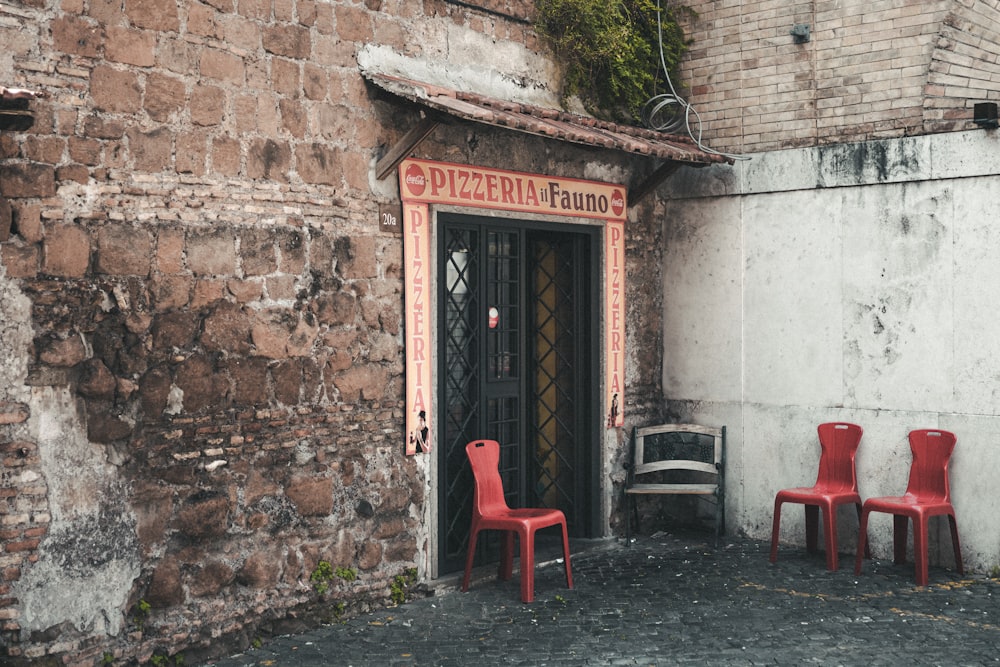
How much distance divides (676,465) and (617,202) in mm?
2255

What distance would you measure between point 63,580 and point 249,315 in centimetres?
180

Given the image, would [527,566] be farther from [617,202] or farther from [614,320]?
[617,202]

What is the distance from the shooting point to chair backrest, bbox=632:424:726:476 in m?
9.15

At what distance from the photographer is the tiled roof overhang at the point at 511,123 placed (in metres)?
6.75

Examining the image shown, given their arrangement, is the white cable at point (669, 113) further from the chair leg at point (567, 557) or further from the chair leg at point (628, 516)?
the chair leg at point (567, 557)

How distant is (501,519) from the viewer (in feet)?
24.0

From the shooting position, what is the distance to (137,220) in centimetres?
595

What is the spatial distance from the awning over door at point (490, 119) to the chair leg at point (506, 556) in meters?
2.69

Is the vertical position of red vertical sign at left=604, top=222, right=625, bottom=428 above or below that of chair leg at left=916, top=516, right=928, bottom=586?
above

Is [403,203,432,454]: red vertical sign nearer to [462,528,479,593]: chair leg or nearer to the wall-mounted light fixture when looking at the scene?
[462,528,479,593]: chair leg

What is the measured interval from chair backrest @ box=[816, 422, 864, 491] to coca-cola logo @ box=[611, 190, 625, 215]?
239 centimetres

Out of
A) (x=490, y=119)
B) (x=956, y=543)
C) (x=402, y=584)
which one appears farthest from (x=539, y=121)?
(x=956, y=543)

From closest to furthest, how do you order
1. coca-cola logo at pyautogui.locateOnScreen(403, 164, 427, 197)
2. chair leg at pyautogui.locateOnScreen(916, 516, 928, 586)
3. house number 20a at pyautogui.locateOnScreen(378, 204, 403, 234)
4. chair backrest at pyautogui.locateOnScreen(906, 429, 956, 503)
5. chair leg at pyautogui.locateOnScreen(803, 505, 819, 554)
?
house number 20a at pyautogui.locateOnScreen(378, 204, 403, 234)
coca-cola logo at pyautogui.locateOnScreen(403, 164, 427, 197)
chair leg at pyautogui.locateOnScreen(916, 516, 928, 586)
chair backrest at pyautogui.locateOnScreen(906, 429, 956, 503)
chair leg at pyautogui.locateOnScreen(803, 505, 819, 554)

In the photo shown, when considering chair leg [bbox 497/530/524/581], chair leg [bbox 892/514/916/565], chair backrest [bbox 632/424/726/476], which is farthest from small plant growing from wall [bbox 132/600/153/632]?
chair leg [bbox 892/514/916/565]
